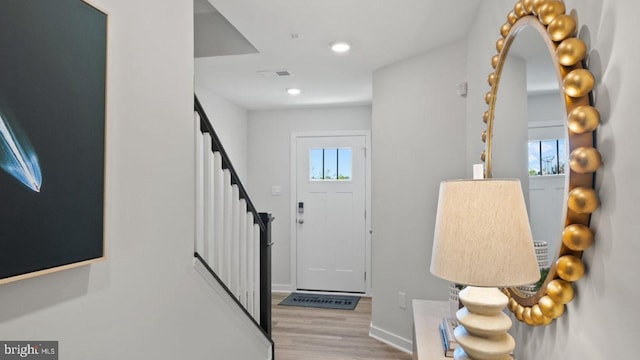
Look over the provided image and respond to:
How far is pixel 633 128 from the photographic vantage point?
0.73 m

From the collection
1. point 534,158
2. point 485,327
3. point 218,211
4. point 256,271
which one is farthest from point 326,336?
point 534,158

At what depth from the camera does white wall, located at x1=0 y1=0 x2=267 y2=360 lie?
3.55 feet

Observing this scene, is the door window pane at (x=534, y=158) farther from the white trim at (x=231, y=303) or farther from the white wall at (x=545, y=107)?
the white trim at (x=231, y=303)

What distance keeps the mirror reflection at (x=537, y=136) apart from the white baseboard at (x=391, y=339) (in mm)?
2183

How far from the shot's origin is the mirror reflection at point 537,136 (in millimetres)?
1019

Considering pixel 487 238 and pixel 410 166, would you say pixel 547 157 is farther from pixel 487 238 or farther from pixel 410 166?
pixel 410 166

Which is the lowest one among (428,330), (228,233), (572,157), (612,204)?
(428,330)

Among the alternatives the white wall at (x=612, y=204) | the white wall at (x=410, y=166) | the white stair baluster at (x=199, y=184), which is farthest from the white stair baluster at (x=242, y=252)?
the white wall at (x=612, y=204)

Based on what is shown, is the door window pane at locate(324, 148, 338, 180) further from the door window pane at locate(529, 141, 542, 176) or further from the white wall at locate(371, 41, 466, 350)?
the door window pane at locate(529, 141, 542, 176)

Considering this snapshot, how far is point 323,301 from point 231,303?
106 inches

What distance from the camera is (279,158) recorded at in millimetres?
5160

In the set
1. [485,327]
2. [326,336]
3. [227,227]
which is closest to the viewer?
[485,327]

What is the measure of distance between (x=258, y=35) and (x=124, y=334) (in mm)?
2057

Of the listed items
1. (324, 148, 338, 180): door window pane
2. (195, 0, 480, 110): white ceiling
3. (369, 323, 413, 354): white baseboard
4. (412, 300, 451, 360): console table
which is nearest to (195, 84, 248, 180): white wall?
(195, 0, 480, 110): white ceiling
